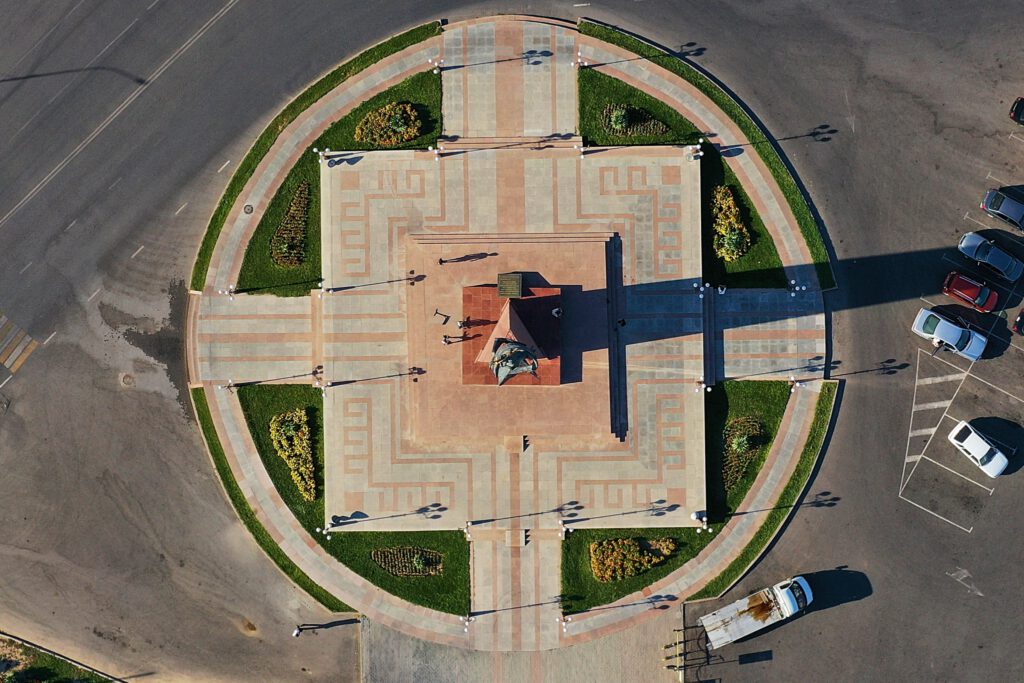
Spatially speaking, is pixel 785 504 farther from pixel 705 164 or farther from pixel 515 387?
pixel 705 164

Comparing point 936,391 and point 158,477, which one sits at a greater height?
point 936,391

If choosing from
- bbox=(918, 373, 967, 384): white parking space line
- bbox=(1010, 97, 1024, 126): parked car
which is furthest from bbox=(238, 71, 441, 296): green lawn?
bbox=(1010, 97, 1024, 126): parked car

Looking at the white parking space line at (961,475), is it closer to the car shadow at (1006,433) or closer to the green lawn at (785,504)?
the car shadow at (1006,433)

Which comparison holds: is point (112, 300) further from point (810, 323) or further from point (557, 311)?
point (810, 323)

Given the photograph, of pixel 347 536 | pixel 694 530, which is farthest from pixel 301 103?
pixel 694 530

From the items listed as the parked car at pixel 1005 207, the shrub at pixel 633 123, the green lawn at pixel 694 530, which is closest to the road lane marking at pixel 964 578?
the green lawn at pixel 694 530

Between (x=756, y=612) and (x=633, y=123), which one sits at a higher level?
(x=633, y=123)

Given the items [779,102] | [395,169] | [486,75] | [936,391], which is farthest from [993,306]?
[395,169]

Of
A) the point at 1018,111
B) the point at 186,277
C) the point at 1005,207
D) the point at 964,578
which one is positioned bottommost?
the point at 964,578
